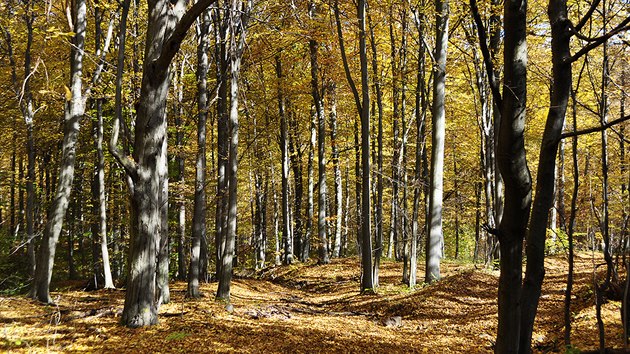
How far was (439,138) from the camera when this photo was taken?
11148 millimetres

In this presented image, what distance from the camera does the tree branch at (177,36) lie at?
5.09 metres

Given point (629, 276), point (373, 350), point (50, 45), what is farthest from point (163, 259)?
point (50, 45)

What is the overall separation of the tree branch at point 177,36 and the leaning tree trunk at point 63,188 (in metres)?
4.10

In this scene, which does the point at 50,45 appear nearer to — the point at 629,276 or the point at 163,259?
the point at 163,259

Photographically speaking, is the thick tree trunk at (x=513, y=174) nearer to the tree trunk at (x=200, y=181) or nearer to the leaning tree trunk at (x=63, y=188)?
the tree trunk at (x=200, y=181)

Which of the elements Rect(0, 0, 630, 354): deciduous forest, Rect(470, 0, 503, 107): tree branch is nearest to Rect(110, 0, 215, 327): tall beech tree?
Rect(0, 0, 630, 354): deciduous forest

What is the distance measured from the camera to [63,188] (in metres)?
8.90

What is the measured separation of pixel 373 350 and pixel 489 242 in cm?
1148

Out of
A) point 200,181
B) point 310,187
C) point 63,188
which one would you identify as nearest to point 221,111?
point 200,181

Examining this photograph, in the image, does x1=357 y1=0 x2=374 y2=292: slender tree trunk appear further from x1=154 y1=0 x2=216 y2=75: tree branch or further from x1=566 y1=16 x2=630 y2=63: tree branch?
x1=566 y1=16 x2=630 y2=63: tree branch

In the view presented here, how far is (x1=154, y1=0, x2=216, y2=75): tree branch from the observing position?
509 cm

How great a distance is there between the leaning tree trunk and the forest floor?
0.52 m

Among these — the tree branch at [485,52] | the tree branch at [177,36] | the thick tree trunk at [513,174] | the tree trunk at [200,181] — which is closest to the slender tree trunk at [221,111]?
the tree trunk at [200,181]

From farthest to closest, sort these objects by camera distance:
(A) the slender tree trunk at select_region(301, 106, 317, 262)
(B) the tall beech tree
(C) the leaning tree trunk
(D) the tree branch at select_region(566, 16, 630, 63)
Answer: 1. (A) the slender tree trunk at select_region(301, 106, 317, 262)
2. (C) the leaning tree trunk
3. (B) the tall beech tree
4. (D) the tree branch at select_region(566, 16, 630, 63)
